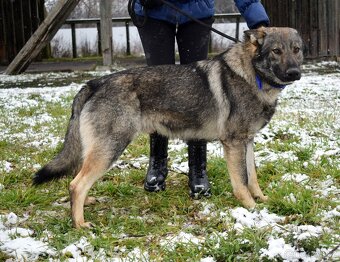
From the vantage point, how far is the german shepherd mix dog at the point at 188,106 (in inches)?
130

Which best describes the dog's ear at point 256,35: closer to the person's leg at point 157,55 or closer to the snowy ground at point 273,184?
the person's leg at point 157,55

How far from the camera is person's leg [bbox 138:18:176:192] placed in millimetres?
3857

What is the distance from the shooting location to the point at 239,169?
139 inches

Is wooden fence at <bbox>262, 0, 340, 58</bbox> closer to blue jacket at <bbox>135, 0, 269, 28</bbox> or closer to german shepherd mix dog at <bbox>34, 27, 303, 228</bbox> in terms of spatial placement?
blue jacket at <bbox>135, 0, 269, 28</bbox>

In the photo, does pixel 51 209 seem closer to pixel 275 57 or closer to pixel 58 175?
pixel 58 175

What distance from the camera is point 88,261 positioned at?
8.56 ft

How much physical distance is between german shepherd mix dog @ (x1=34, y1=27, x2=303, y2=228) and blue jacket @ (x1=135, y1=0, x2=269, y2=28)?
11.2 inches

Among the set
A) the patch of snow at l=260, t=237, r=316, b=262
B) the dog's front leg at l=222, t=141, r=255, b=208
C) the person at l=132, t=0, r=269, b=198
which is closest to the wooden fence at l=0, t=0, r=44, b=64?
the person at l=132, t=0, r=269, b=198

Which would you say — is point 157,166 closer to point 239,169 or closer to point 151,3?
point 239,169

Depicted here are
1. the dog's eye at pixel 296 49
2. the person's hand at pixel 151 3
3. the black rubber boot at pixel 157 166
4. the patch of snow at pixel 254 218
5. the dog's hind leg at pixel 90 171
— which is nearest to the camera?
the patch of snow at pixel 254 218

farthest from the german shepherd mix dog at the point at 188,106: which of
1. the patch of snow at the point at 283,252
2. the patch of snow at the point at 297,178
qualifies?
the patch of snow at the point at 283,252

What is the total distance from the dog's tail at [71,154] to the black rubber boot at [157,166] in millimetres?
746

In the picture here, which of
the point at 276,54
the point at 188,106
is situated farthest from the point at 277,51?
the point at 188,106

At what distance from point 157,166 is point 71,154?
928 millimetres
